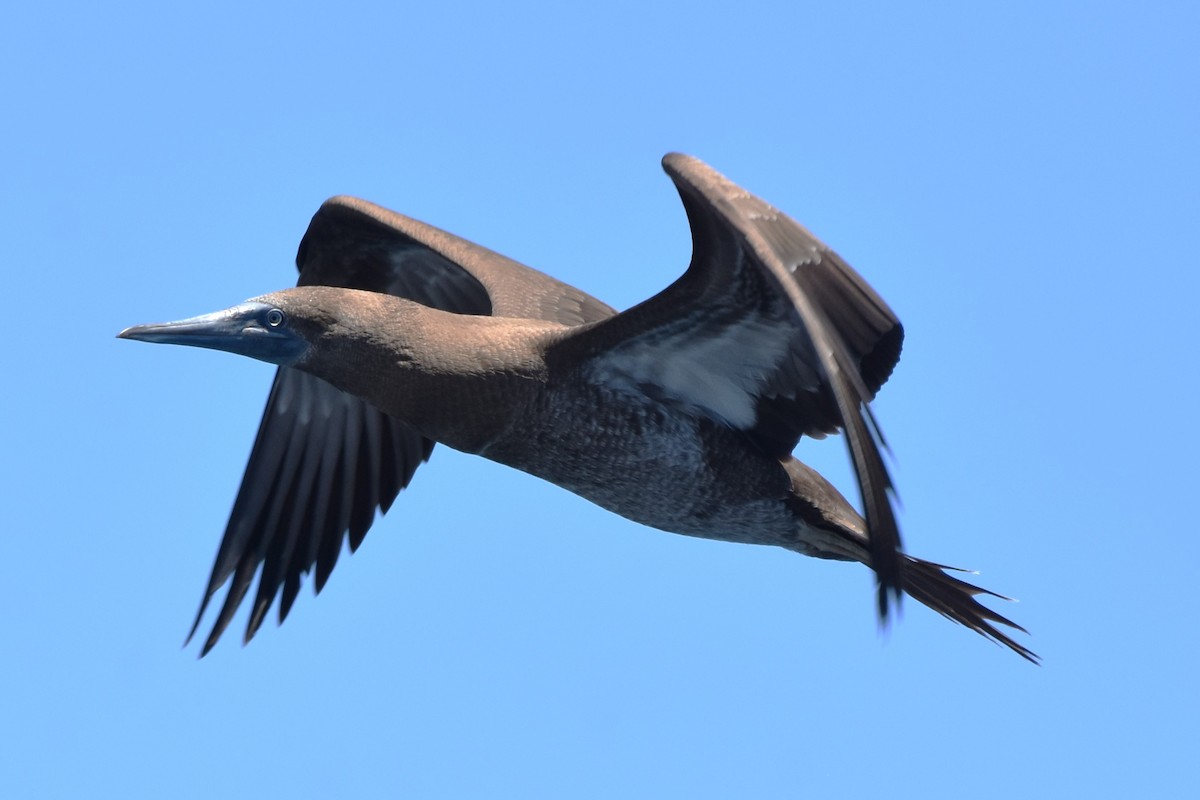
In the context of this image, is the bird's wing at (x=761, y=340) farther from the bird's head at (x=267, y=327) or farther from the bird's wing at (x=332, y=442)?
the bird's wing at (x=332, y=442)

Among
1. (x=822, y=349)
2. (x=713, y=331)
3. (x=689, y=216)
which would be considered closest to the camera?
(x=822, y=349)

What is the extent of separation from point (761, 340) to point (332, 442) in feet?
9.08

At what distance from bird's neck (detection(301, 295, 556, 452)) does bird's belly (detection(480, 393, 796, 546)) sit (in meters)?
0.12

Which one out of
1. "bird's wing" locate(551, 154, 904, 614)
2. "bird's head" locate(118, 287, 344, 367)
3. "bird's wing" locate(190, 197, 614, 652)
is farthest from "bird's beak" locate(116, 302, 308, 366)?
"bird's wing" locate(190, 197, 614, 652)

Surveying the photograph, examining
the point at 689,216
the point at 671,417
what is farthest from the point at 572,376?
the point at 689,216

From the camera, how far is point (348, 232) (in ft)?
28.6

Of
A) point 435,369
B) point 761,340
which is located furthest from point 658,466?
point 435,369

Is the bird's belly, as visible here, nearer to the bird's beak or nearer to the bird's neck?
the bird's neck

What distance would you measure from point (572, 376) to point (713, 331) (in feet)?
1.85

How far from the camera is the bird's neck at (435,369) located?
695 centimetres

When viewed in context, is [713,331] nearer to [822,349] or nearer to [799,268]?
[799,268]

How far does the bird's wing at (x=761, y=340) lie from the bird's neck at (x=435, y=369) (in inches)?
8.2

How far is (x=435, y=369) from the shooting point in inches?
274

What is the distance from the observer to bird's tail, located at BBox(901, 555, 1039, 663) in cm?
755
